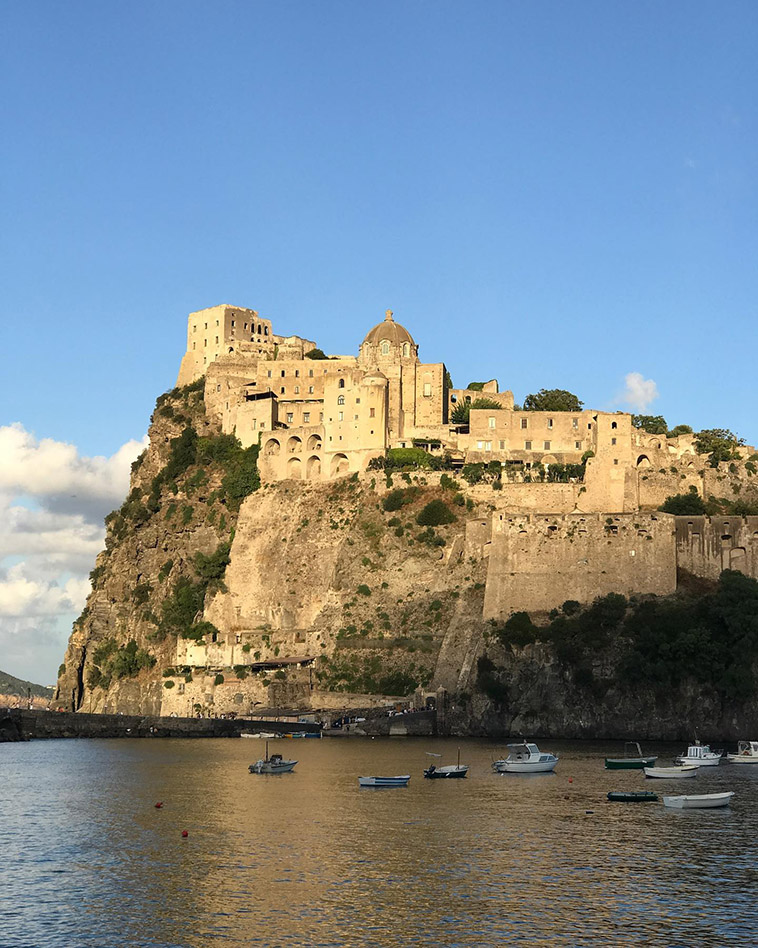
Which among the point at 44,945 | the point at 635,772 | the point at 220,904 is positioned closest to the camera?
the point at 44,945

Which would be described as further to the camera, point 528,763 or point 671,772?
point 528,763

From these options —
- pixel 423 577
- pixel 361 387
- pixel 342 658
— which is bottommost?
pixel 342 658

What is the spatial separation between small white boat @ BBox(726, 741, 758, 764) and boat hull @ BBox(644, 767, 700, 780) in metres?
5.93

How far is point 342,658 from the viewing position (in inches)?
2913

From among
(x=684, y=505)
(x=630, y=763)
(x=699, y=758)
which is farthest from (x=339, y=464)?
(x=699, y=758)

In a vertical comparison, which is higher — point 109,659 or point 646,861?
point 109,659

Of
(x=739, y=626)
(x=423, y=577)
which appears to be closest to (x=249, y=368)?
(x=423, y=577)

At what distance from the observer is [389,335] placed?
89812 millimetres

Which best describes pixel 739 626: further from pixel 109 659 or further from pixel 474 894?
pixel 109 659

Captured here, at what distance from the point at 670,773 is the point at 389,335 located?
46654 millimetres

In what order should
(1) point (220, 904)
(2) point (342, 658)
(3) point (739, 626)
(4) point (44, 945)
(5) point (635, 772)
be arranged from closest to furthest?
(4) point (44, 945)
(1) point (220, 904)
(5) point (635, 772)
(3) point (739, 626)
(2) point (342, 658)

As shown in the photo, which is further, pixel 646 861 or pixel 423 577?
pixel 423 577

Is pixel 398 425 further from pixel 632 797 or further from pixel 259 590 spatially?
pixel 632 797

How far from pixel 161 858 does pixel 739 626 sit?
36.0 metres
